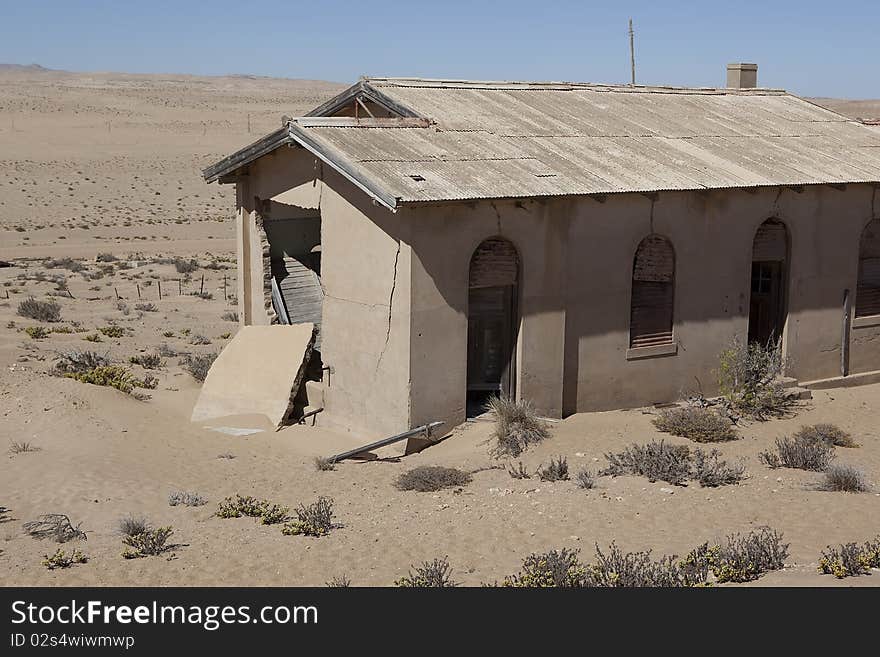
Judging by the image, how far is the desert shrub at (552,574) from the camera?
788 cm

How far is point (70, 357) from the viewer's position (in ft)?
54.0

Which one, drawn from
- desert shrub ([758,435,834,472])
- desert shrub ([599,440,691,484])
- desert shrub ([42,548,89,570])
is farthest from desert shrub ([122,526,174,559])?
desert shrub ([758,435,834,472])

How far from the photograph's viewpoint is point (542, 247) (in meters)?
14.0

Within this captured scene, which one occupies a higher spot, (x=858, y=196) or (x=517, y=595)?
(x=858, y=196)

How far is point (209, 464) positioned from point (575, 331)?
5.31m

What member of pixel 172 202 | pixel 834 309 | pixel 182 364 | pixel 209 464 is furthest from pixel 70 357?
pixel 172 202

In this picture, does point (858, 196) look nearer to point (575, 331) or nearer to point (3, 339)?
point (575, 331)

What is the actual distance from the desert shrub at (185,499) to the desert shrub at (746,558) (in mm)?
5398

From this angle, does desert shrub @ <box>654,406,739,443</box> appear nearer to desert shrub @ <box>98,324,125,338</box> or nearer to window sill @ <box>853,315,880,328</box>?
window sill @ <box>853,315,880,328</box>

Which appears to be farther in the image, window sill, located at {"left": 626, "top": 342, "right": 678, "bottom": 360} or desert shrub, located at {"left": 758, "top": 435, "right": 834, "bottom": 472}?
window sill, located at {"left": 626, "top": 342, "right": 678, "bottom": 360}

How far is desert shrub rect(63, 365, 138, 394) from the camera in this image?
15227mm

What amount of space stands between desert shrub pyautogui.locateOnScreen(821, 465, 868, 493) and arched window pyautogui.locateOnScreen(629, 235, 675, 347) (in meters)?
4.51

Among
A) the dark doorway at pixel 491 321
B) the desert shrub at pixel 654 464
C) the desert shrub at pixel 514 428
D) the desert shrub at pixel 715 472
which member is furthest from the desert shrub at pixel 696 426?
the dark doorway at pixel 491 321

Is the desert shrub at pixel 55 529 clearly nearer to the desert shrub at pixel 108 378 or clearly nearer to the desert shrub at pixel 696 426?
the desert shrub at pixel 108 378
